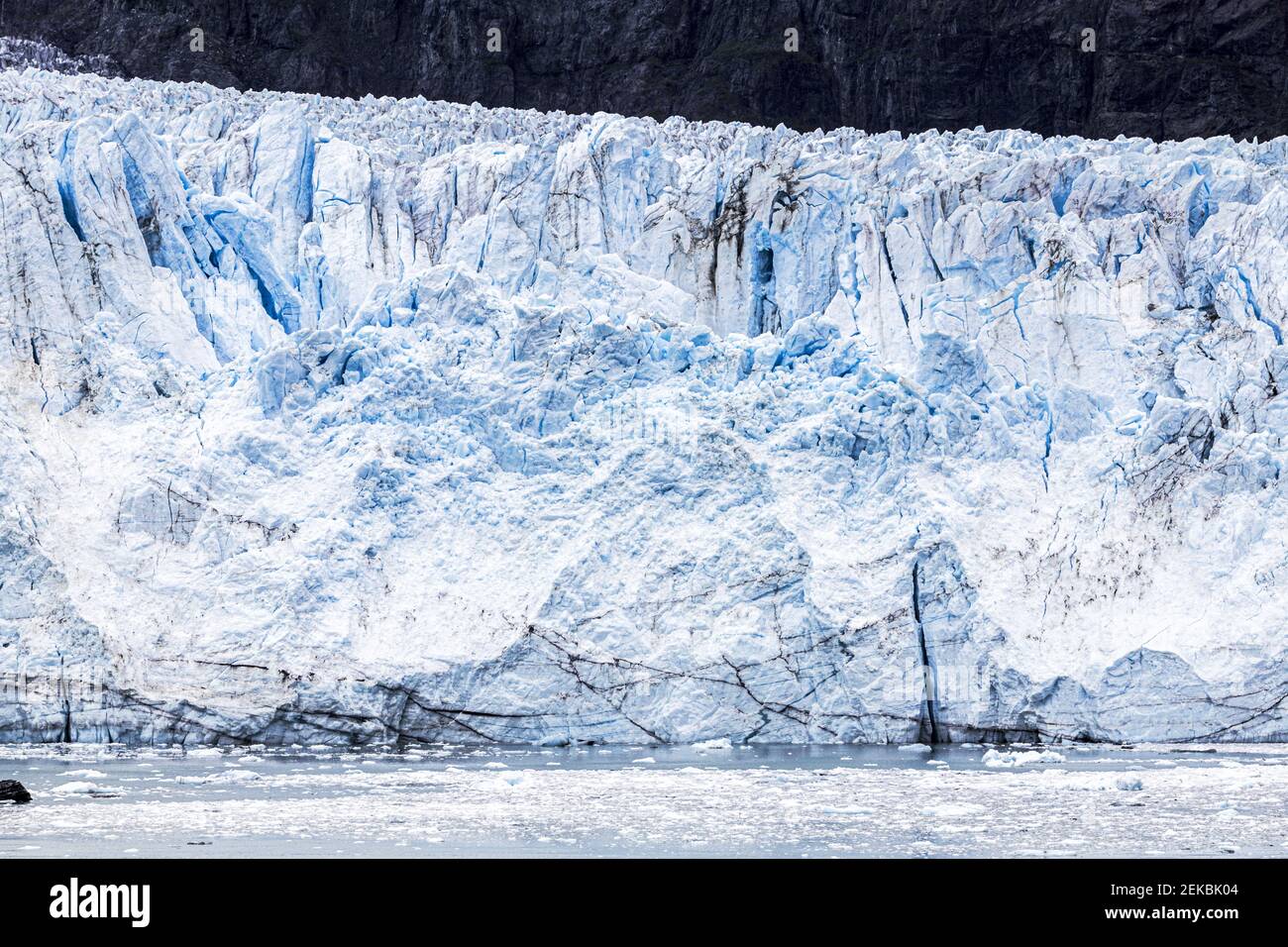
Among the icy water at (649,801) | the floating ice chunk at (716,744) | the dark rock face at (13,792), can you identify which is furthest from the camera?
the floating ice chunk at (716,744)

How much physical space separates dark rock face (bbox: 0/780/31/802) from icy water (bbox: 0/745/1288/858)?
0.15m

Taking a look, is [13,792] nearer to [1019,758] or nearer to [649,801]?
[649,801]

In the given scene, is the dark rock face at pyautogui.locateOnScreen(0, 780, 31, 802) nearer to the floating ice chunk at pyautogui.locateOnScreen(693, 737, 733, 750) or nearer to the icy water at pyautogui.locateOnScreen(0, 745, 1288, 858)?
the icy water at pyautogui.locateOnScreen(0, 745, 1288, 858)

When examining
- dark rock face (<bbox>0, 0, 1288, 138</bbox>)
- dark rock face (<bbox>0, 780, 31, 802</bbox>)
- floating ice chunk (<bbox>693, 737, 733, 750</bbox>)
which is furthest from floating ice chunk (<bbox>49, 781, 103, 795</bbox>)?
dark rock face (<bbox>0, 0, 1288, 138</bbox>)

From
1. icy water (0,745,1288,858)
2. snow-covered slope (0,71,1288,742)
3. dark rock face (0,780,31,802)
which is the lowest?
icy water (0,745,1288,858)

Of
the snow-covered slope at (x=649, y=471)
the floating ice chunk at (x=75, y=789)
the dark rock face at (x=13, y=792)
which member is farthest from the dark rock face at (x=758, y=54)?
the dark rock face at (x=13, y=792)

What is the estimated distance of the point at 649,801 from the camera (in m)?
10.1

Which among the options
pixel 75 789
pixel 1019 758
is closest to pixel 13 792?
pixel 75 789

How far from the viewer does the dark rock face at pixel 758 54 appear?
98.2 ft

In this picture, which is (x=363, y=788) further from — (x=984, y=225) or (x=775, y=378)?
(x=984, y=225)

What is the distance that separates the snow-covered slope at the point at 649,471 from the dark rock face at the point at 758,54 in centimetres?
1375

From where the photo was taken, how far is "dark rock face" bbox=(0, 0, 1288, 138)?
Answer: 98.2ft

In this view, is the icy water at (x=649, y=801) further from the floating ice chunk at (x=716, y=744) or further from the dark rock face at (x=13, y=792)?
the dark rock face at (x=13, y=792)

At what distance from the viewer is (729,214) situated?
17031mm
